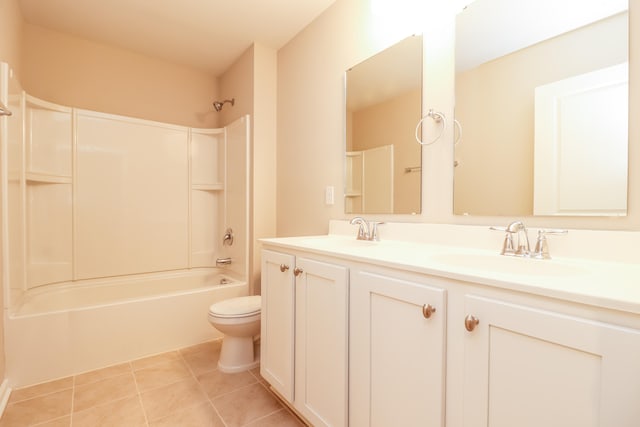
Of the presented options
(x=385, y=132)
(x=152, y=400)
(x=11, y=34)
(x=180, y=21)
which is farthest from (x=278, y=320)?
(x=11, y=34)

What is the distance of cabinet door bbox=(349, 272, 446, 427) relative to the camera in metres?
0.86

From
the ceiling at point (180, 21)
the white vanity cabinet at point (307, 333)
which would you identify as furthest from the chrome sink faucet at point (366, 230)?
the ceiling at point (180, 21)

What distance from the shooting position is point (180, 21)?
2.31 m

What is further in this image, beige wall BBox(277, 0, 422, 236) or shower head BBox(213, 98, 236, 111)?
shower head BBox(213, 98, 236, 111)

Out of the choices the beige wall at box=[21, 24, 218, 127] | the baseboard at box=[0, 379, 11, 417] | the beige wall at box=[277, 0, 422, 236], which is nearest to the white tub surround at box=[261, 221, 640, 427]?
the beige wall at box=[277, 0, 422, 236]

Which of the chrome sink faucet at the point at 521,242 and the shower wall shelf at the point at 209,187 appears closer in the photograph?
the chrome sink faucet at the point at 521,242

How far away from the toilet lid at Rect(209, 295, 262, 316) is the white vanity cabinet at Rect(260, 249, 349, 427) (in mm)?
329

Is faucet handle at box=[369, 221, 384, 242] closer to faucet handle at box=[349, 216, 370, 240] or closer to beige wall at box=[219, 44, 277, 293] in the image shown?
faucet handle at box=[349, 216, 370, 240]

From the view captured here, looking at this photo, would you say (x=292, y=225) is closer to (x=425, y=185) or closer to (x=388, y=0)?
(x=425, y=185)

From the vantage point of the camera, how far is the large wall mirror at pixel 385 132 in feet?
5.11

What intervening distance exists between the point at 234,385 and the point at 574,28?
2.28 metres

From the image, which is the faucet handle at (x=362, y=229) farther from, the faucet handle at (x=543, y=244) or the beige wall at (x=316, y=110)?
the faucet handle at (x=543, y=244)

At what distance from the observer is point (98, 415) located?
4.99ft

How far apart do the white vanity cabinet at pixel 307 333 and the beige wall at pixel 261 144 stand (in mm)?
979
